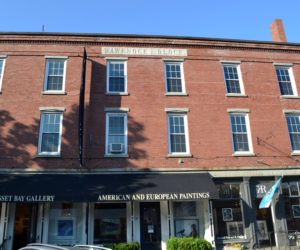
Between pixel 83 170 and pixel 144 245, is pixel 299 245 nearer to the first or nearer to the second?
pixel 144 245

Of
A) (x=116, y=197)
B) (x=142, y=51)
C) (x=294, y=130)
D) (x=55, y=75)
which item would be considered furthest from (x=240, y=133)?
(x=55, y=75)

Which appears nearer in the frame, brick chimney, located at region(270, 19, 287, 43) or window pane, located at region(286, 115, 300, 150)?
window pane, located at region(286, 115, 300, 150)

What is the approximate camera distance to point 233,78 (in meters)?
15.7

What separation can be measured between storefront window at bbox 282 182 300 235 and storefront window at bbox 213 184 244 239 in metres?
2.54

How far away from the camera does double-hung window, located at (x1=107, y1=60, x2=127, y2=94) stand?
14719mm

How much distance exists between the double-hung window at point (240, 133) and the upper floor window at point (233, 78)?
155 centimetres

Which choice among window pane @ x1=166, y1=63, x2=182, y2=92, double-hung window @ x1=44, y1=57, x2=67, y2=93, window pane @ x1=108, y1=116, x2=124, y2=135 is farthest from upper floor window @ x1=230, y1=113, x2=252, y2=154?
double-hung window @ x1=44, y1=57, x2=67, y2=93

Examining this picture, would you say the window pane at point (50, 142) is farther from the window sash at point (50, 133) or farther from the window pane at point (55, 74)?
the window pane at point (55, 74)

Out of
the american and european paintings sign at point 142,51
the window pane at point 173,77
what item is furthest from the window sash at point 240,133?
the american and european paintings sign at point 142,51

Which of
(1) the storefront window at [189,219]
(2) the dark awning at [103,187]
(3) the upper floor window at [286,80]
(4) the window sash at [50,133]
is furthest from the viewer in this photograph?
(3) the upper floor window at [286,80]

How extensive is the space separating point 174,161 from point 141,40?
7460 millimetres

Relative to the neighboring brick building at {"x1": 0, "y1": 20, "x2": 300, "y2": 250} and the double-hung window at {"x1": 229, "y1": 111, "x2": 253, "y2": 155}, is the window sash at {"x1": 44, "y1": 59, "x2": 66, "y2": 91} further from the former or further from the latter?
the double-hung window at {"x1": 229, "y1": 111, "x2": 253, "y2": 155}

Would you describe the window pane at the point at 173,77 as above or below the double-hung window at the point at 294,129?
above

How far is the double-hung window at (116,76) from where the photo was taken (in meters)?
14.7
